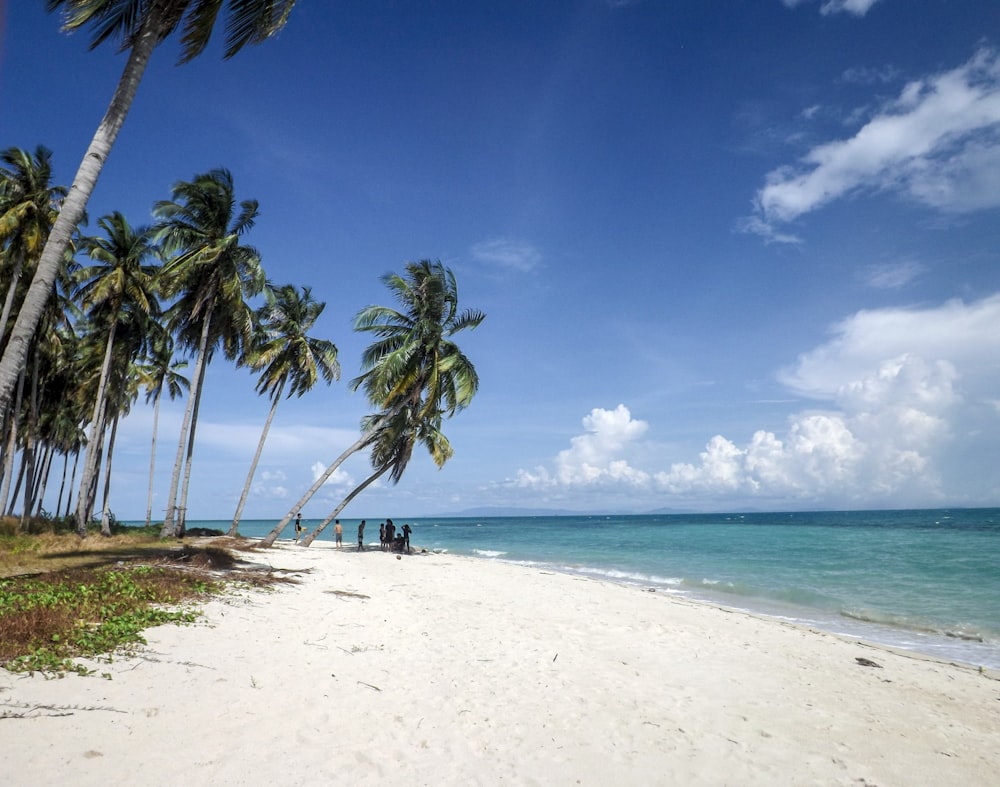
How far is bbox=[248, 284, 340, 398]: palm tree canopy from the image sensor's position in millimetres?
27562

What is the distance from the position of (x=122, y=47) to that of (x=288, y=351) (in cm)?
1963

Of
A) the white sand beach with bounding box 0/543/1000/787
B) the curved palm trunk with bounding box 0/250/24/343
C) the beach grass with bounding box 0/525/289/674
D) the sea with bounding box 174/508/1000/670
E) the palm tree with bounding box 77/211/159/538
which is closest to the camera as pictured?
the white sand beach with bounding box 0/543/1000/787

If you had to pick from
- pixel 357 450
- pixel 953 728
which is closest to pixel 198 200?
pixel 357 450

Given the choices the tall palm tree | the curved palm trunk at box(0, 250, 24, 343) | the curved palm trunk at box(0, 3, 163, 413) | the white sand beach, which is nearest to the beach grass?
the white sand beach

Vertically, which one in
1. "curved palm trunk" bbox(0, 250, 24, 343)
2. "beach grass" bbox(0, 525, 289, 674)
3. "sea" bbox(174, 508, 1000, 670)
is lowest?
"sea" bbox(174, 508, 1000, 670)

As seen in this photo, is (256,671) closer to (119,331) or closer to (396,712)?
(396,712)

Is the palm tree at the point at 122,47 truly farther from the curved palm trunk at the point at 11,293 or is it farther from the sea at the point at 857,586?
the sea at the point at 857,586

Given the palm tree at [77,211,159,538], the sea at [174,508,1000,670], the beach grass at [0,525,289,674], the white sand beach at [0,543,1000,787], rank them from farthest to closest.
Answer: the palm tree at [77,211,159,538]
the sea at [174,508,1000,670]
the beach grass at [0,525,289,674]
the white sand beach at [0,543,1000,787]

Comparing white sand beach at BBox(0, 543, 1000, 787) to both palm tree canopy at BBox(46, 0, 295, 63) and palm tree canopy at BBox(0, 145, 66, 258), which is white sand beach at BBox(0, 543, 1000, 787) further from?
palm tree canopy at BBox(0, 145, 66, 258)

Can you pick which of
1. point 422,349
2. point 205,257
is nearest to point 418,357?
point 422,349

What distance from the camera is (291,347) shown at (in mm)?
28094

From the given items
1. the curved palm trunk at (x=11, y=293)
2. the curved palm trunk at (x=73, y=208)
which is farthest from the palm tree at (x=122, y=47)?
the curved palm trunk at (x=11, y=293)

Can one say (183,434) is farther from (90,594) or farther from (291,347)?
(90,594)

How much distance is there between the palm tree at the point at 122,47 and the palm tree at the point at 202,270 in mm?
12916
